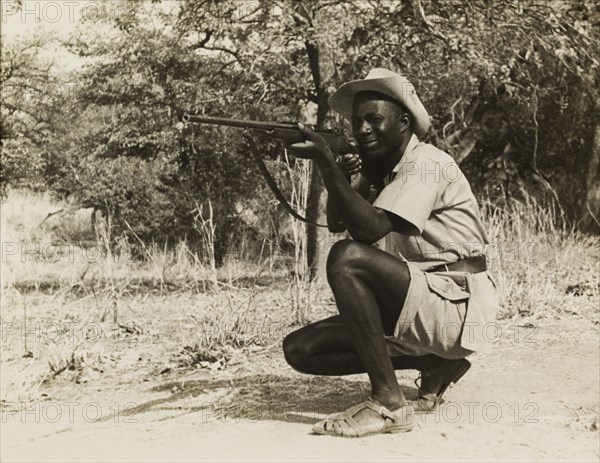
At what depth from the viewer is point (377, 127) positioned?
11.6 ft

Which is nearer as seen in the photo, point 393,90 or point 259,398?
point 393,90

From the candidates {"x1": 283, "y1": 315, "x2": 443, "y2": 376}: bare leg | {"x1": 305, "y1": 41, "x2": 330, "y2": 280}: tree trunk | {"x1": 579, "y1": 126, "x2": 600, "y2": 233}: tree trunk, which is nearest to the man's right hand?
{"x1": 283, "y1": 315, "x2": 443, "y2": 376}: bare leg

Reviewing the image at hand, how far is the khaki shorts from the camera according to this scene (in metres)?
3.27

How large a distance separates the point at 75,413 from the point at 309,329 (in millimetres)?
1404

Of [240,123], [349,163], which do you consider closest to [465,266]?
A: [349,163]

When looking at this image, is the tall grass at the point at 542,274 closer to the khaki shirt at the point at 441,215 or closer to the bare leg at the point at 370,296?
the khaki shirt at the point at 441,215

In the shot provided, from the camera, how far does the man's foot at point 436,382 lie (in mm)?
3621

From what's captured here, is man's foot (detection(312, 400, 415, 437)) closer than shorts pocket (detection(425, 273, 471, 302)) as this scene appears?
Yes

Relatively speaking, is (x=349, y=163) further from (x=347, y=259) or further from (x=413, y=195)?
(x=347, y=259)

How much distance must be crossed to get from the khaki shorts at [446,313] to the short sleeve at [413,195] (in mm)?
235

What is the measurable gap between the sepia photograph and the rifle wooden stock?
1 cm

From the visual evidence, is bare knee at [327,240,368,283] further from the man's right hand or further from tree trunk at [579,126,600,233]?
tree trunk at [579,126,600,233]

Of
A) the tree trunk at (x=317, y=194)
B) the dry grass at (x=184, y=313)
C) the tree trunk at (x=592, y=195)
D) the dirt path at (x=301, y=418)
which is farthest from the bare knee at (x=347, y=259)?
the tree trunk at (x=592, y=195)

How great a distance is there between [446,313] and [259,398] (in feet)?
3.93
